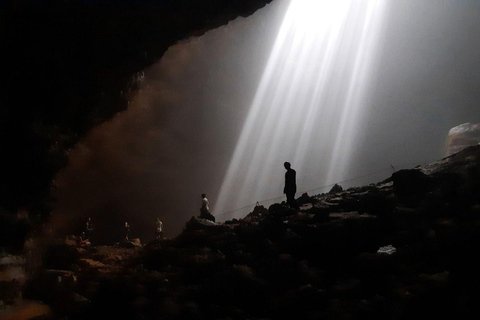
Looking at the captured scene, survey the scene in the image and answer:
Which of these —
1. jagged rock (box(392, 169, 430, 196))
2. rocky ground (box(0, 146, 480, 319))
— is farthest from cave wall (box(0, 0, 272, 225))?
jagged rock (box(392, 169, 430, 196))

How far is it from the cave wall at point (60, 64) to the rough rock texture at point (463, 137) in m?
38.8

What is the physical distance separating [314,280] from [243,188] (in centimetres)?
6566

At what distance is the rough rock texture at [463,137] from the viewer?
125ft

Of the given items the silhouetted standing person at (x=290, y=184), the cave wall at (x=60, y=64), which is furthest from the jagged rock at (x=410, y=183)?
the cave wall at (x=60, y=64)

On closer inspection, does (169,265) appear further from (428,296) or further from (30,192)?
(428,296)

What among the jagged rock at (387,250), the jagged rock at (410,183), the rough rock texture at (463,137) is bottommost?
the jagged rock at (387,250)

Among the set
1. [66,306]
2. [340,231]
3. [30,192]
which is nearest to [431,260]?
[340,231]

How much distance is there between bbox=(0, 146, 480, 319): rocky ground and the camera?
20.4ft

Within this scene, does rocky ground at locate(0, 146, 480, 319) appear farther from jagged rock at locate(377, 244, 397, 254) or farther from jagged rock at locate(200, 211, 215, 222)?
jagged rock at locate(200, 211, 215, 222)

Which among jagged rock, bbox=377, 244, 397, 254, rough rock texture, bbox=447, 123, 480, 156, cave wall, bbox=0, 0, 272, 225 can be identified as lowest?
jagged rock, bbox=377, 244, 397, 254

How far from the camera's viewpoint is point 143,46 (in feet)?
38.5

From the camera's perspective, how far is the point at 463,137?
3916 cm

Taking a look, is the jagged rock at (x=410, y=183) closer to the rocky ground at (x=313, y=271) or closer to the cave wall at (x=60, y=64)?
the rocky ground at (x=313, y=271)

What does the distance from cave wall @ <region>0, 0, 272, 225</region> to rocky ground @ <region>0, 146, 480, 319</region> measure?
3.37m
